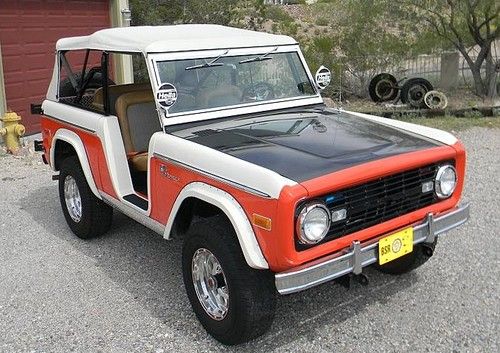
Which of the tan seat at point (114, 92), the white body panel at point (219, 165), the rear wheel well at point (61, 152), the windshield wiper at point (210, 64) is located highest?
the windshield wiper at point (210, 64)

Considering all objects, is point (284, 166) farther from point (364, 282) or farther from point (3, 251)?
point (3, 251)

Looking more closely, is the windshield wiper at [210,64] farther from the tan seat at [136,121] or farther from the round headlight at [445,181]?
the round headlight at [445,181]

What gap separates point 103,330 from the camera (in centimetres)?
373

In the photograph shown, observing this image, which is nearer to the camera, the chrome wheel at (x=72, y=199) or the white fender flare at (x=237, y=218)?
the white fender flare at (x=237, y=218)

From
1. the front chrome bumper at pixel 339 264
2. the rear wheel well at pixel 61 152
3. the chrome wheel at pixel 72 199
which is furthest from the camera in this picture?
the rear wheel well at pixel 61 152

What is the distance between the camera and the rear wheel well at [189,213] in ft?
12.2

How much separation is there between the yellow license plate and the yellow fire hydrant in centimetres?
704

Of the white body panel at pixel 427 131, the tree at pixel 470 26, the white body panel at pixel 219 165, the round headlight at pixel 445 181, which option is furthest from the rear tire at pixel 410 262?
the tree at pixel 470 26

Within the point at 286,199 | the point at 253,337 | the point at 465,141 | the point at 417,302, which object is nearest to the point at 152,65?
the point at 286,199

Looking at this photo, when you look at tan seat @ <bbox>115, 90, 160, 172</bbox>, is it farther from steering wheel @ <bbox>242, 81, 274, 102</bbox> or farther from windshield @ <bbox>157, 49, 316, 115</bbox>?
steering wheel @ <bbox>242, 81, 274, 102</bbox>

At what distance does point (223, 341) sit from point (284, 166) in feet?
3.72

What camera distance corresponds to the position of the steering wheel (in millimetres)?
4457

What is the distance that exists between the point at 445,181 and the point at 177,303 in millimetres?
1985

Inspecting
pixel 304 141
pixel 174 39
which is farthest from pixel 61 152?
pixel 304 141
